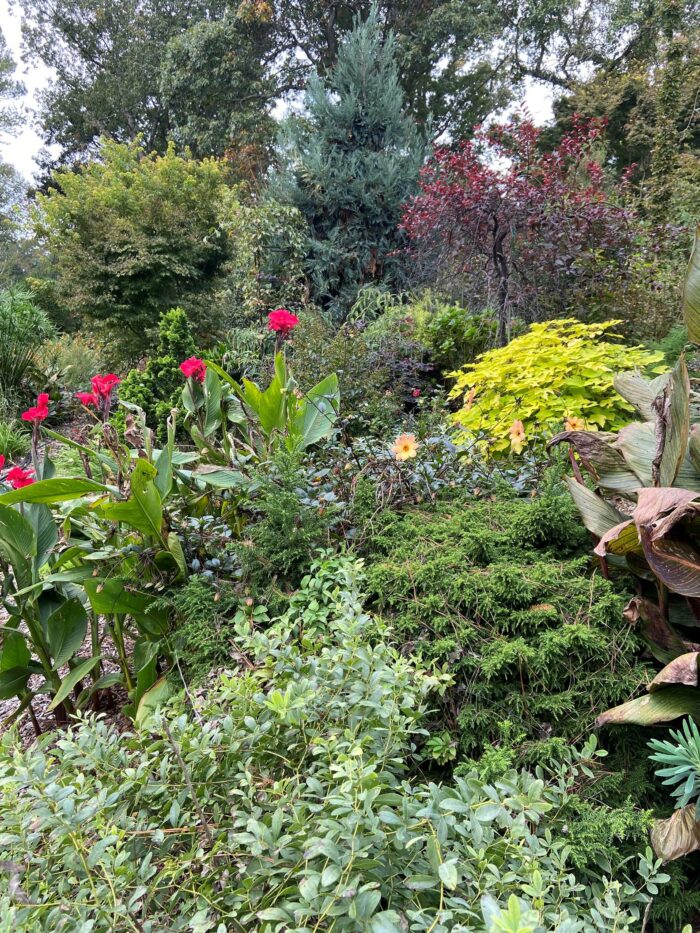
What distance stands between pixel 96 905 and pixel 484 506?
4.44 ft

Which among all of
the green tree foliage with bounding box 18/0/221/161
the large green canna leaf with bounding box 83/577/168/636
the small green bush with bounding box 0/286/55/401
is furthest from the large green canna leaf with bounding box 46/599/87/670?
the green tree foliage with bounding box 18/0/221/161

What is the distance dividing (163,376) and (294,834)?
4.65 metres

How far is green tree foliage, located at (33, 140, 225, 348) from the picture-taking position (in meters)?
7.27

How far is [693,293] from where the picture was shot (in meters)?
1.36

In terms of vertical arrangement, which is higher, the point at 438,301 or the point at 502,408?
the point at 438,301

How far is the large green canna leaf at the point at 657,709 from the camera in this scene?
1.11 meters

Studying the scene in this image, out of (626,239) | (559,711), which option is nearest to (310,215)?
(626,239)

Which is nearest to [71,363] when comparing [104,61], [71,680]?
[71,680]

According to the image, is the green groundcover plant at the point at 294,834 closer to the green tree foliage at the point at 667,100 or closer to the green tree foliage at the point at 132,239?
the green tree foliage at the point at 667,100

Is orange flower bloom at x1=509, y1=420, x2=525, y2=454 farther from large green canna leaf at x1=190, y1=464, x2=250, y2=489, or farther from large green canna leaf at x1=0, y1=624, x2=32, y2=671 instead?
large green canna leaf at x1=0, y1=624, x2=32, y2=671

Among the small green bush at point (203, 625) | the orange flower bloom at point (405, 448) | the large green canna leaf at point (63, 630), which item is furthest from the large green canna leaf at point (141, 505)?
the orange flower bloom at point (405, 448)

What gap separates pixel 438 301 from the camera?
6160 mm

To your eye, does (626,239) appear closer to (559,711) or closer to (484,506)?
(484,506)

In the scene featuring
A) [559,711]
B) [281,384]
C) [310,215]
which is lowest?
[559,711]
